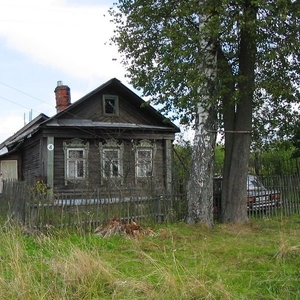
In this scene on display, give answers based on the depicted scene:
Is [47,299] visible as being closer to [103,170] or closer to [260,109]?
[260,109]

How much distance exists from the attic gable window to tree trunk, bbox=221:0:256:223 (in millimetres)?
8406

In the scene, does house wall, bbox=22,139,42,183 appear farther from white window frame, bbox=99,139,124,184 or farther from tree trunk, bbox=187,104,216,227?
tree trunk, bbox=187,104,216,227

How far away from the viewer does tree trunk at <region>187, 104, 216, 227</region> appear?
11547mm

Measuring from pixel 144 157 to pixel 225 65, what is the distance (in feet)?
28.7

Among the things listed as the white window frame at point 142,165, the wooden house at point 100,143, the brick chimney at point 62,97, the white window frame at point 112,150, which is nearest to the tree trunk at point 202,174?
the wooden house at point 100,143

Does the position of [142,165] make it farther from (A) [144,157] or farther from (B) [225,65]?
(B) [225,65]

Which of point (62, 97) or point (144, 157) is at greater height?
point (62, 97)

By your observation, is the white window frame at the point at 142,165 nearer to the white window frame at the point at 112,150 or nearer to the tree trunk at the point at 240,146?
the white window frame at the point at 112,150

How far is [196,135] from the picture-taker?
11805 millimetres

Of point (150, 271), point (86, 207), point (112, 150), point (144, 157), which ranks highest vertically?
point (112, 150)

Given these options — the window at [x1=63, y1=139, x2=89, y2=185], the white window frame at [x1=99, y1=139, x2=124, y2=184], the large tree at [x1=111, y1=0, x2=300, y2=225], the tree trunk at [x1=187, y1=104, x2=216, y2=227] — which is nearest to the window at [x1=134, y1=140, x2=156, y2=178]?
the white window frame at [x1=99, y1=139, x2=124, y2=184]

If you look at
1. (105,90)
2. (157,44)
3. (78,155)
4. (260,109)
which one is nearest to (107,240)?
(157,44)

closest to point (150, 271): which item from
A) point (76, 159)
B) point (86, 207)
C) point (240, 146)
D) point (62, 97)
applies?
point (86, 207)

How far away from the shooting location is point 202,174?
11.6m
